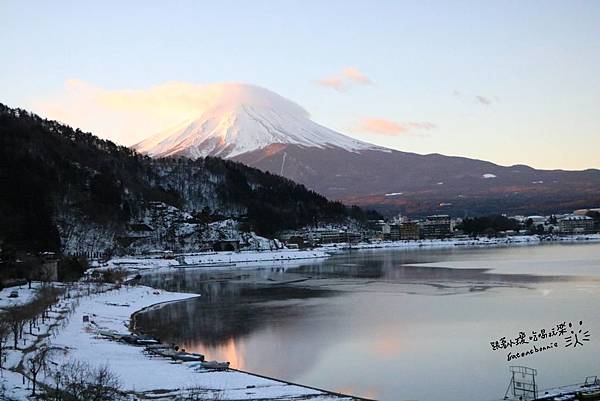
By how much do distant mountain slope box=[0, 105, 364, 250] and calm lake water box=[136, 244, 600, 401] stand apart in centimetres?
1418

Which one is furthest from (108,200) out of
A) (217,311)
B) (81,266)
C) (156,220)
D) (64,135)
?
(217,311)

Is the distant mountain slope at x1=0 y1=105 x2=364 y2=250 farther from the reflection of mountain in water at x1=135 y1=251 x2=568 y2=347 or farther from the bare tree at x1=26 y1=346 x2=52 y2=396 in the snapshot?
the bare tree at x1=26 y1=346 x2=52 y2=396

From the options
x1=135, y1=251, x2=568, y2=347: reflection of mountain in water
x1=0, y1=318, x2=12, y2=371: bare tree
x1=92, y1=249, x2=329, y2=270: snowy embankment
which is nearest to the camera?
x1=0, y1=318, x2=12, y2=371: bare tree

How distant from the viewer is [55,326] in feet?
50.4

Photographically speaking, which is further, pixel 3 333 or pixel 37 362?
pixel 3 333

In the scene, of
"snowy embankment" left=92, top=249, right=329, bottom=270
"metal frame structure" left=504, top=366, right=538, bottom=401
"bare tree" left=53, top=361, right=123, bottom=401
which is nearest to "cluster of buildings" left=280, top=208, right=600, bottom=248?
"snowy embankment" left=92, top=249, right=329, bottom=270

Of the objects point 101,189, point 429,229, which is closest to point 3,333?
point 101,189

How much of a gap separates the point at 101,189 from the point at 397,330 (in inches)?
2017

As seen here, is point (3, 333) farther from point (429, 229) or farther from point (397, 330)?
point (429, 229)

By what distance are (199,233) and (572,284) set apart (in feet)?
147

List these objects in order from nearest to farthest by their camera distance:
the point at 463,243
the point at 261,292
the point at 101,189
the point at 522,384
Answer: the point at 522,384 → the point at 261,292 → the point at 101,189 → the point at 463,243

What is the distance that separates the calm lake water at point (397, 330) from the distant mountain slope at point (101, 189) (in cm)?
1418

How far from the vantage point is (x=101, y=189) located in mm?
62500

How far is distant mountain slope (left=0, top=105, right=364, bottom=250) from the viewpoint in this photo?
145 feet
